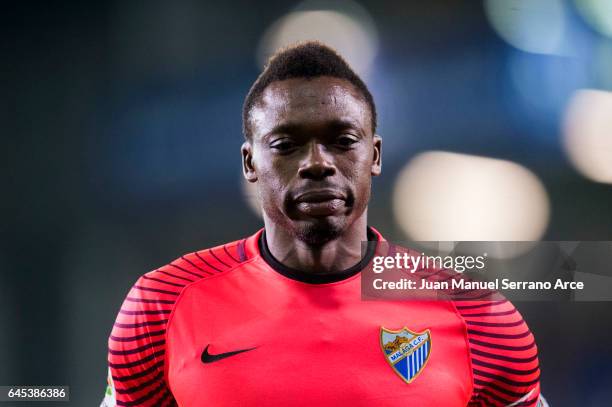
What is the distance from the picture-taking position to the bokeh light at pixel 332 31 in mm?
2018

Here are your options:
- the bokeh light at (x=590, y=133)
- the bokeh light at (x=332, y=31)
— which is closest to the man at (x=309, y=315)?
the bokeh light at (x=332, y=31)

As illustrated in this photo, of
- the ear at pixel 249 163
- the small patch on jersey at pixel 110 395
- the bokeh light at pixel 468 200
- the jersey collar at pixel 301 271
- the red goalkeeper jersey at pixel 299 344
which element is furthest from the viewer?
the bokeh light at pixel 468 200

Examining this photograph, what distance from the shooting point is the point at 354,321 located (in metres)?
1.54

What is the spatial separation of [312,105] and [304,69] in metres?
0.13

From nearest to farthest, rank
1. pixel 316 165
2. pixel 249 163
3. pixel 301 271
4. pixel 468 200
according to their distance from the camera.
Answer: pixel 316 165 → pixel 301 271 → pixel 249 163 → pixel 468 200

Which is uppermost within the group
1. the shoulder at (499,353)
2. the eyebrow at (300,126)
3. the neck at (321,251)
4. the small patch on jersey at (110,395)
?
the eyebrow at (300,126)

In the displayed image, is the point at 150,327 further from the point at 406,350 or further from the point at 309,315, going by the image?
the point at 406,350

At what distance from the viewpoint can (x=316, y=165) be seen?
1.50 metres

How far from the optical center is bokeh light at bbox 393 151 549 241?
196 centimetres

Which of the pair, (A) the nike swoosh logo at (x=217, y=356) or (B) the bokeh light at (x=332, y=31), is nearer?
(A) the nike swoosh logo at (x=217, y=356)

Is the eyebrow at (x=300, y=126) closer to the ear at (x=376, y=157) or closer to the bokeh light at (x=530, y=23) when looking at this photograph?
the ear at (x=376, y=157)

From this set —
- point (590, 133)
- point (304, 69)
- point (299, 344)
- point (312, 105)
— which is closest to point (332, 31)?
point (304, 69)

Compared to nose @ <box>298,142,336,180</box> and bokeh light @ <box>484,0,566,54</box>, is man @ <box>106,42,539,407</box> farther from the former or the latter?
bokeh light @ <box>484,0,566,54</box>

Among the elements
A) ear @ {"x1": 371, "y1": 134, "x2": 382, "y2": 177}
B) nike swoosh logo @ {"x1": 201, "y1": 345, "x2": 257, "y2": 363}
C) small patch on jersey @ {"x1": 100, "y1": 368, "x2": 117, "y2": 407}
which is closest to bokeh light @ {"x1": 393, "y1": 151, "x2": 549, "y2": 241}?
ear @ {"x1": 371, "y1": 134, "x2": 382, "y2": 177}
